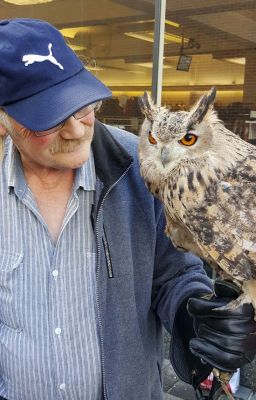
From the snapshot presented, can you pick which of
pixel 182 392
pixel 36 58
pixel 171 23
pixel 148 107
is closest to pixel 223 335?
pixel 148 107

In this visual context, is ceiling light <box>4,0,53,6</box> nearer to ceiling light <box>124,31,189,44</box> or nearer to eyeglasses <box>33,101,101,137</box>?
ceiling light <box>124,31,189,44</box>

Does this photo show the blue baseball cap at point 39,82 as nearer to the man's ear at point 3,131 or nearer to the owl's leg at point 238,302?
the man's ear at point 3,131

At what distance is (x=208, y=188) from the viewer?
5.40 ft

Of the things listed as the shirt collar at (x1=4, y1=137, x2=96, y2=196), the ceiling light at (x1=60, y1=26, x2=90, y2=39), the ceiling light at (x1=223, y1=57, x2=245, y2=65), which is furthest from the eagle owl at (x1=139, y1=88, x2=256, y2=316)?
the ceiling light at (x1=60, y1=26, x2=90, y2=39)

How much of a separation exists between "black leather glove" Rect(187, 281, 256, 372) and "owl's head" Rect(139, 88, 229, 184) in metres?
0.48

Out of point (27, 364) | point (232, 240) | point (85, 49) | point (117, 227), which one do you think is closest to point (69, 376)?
point (27, 364)

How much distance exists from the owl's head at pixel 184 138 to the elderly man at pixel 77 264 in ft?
0.35

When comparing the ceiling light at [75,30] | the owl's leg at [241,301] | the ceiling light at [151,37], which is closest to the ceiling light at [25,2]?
the ceiling light at [75,30]

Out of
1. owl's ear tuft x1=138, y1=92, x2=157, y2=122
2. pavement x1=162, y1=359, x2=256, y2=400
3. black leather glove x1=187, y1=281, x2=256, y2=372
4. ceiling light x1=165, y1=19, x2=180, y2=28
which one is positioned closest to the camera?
black leather glove x1=187, y1=281, x2=256, y2=372

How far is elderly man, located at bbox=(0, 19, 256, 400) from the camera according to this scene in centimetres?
145

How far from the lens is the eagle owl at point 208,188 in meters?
1.62

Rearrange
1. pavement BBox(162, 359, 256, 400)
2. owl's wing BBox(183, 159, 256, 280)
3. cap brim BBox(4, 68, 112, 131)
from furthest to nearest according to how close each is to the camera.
→ pavement BBox(162, 359, 256, 400) < owl's wing BBox(183, 159, 256, 280) < cap brim BBox(4, 68, 112, 131)

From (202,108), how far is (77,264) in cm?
65

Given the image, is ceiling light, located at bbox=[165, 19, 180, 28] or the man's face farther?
ceiling light, located at bbox=[165, 19, 180, 28]
